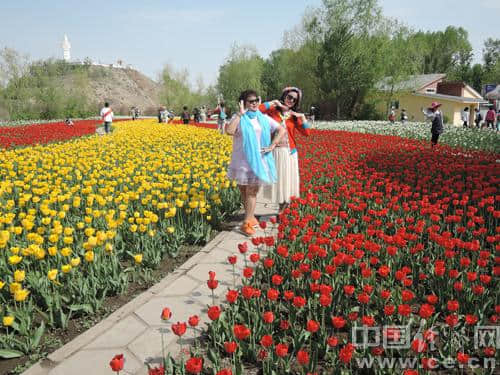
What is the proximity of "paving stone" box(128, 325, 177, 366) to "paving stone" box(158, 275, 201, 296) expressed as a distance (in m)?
0.59

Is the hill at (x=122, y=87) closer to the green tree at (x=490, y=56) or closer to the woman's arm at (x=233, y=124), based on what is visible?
the green tree at (x=490, y=56)

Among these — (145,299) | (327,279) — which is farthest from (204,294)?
(327,279)

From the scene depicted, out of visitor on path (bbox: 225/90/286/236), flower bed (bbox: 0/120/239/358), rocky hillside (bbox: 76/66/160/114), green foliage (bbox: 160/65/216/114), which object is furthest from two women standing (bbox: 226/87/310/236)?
rocky hillside (bbox: 76/66/160/114)

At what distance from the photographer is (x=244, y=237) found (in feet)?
17.2

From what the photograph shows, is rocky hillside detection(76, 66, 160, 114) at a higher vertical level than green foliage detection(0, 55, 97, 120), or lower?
higher

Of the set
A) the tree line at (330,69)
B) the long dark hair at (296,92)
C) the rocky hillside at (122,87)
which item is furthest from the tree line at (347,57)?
the rocky hillside at (122,87)

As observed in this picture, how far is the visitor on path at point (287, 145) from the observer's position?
18.1 ft

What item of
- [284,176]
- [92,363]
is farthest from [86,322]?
[284,176]

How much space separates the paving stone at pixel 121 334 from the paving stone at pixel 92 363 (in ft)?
0.24

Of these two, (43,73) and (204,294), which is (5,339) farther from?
(43,73)

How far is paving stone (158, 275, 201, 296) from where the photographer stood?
12.1 ft

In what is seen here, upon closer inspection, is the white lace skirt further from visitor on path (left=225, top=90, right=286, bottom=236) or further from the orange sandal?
the orange sandal

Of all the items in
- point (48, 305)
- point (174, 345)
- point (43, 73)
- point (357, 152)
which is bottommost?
point (174, 345)

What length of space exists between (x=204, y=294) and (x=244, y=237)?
1667mm
